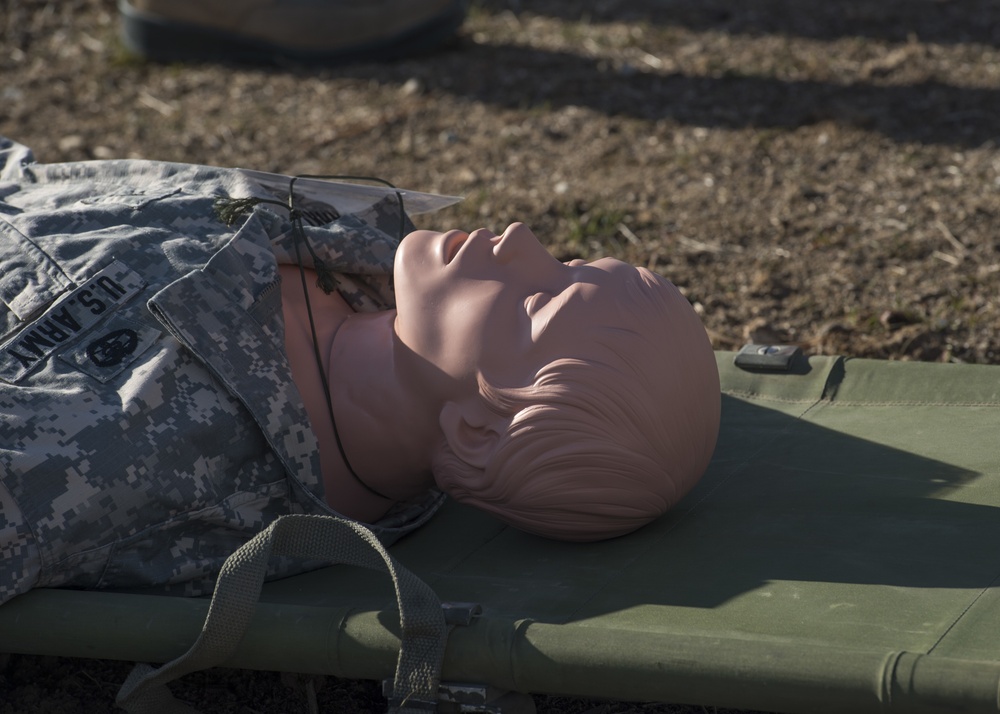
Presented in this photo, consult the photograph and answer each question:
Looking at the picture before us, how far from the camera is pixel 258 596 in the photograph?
195 cm

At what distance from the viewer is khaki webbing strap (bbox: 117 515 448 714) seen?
1.84 metres

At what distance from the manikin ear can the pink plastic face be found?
5cm

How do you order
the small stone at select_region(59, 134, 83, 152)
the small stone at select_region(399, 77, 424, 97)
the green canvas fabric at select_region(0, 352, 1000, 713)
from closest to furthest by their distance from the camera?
1. the green canvas fabric at select_region(0, 352, 1000, 713)
2. the small stone at select_region(59, 134, 83, 152)
3. the small stone at select_region(399, 77, 424, 97)

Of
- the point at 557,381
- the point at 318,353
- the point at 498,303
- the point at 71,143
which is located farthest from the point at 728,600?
the point at 71,143

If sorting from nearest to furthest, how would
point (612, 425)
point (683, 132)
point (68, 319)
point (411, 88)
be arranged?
point (612, 425) → point (68, 319) → point (683, 132) → point (411, 88)

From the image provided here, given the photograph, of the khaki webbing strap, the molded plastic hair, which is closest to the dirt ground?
the molded plastic hair

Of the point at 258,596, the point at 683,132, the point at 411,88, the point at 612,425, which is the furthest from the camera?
the point at 411,88

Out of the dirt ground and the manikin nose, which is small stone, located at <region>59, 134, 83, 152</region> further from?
the manikin nose

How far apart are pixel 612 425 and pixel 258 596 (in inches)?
25.2

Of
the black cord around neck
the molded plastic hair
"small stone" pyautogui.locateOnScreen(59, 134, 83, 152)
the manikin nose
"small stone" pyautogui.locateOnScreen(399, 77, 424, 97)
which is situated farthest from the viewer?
"small stone" pyautogui.locateOnScreen(399, 77, 424, 97)

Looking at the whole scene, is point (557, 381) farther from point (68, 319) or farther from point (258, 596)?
point (68, 319)

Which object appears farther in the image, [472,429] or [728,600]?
[472,429]

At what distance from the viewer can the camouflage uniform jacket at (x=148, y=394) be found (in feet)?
6.84

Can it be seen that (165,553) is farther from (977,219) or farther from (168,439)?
(977,219)
